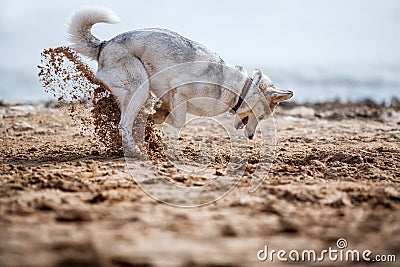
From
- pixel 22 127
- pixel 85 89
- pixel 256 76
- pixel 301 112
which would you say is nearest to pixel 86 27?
pixel 85 89

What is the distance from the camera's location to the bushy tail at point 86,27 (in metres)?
6.23

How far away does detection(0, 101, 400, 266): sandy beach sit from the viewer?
8.07 ft

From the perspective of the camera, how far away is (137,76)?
6.12 metres

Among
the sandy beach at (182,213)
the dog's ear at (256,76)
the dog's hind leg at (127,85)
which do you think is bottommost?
the sandy beach at (182,213)

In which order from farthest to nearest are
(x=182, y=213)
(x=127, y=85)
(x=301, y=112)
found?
(x=301, y=112), (x=127, y=85), (x=182, y=213)

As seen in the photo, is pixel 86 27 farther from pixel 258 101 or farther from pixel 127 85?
pixel 258 101

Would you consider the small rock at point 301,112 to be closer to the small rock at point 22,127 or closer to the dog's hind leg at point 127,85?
the small rock at point 22,127

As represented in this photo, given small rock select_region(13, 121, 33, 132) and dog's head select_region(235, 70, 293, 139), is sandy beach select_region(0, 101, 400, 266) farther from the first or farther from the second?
small rock select_region(13, 121, 33, 132)

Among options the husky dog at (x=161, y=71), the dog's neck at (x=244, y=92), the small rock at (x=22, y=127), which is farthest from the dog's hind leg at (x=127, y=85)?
the small rock at (x=22, y=127)

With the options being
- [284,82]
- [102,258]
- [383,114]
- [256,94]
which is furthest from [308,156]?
[284,82]

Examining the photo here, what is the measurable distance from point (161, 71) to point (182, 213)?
3195 millimetres

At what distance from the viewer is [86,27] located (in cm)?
630

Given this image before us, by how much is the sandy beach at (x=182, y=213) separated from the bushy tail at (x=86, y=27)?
1433 millimetres

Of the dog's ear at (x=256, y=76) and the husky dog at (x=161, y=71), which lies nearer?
the husky dog at (x=161, y=71)
